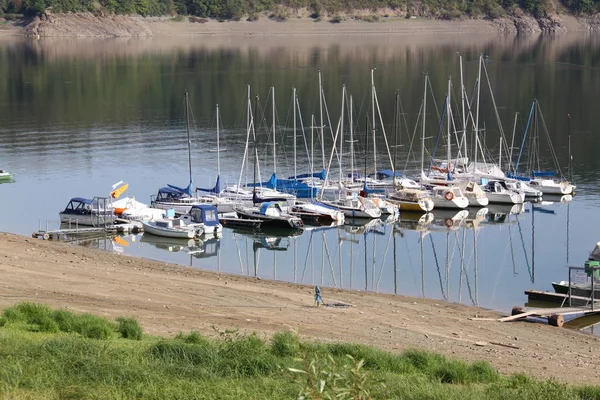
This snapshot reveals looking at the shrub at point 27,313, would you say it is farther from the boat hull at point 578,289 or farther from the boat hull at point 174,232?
the boat hull at point 174,232

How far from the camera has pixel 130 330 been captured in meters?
20.8

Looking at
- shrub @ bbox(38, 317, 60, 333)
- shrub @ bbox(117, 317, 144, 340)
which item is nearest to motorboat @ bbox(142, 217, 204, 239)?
shrub @ bbox(117, 317, 144, 340)

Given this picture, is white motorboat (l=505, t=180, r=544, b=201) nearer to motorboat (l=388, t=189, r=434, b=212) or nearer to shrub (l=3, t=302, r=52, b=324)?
motorboat (l=388, t=189, r=434, b=212)

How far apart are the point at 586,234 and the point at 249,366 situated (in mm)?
29708

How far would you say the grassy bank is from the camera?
48.9 feet

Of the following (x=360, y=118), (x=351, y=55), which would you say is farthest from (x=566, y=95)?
(x=351, y=55)

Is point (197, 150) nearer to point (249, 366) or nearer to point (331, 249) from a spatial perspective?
point (331, 249)

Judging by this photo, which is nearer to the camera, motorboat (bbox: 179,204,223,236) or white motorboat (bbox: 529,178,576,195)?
motorboat (bbox: 179,204,223,236)

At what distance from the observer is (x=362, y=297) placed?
3081 centimetres

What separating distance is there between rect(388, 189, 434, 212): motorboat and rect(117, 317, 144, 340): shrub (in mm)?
28724

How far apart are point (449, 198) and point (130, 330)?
99.6 feet

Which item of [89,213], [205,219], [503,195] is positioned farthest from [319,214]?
[503,195]

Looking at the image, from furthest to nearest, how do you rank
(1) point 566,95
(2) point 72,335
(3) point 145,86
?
(3) point 145,86 → (1) point 566,95 → (2) point 72,335

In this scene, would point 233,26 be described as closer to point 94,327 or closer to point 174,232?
point 174,232
